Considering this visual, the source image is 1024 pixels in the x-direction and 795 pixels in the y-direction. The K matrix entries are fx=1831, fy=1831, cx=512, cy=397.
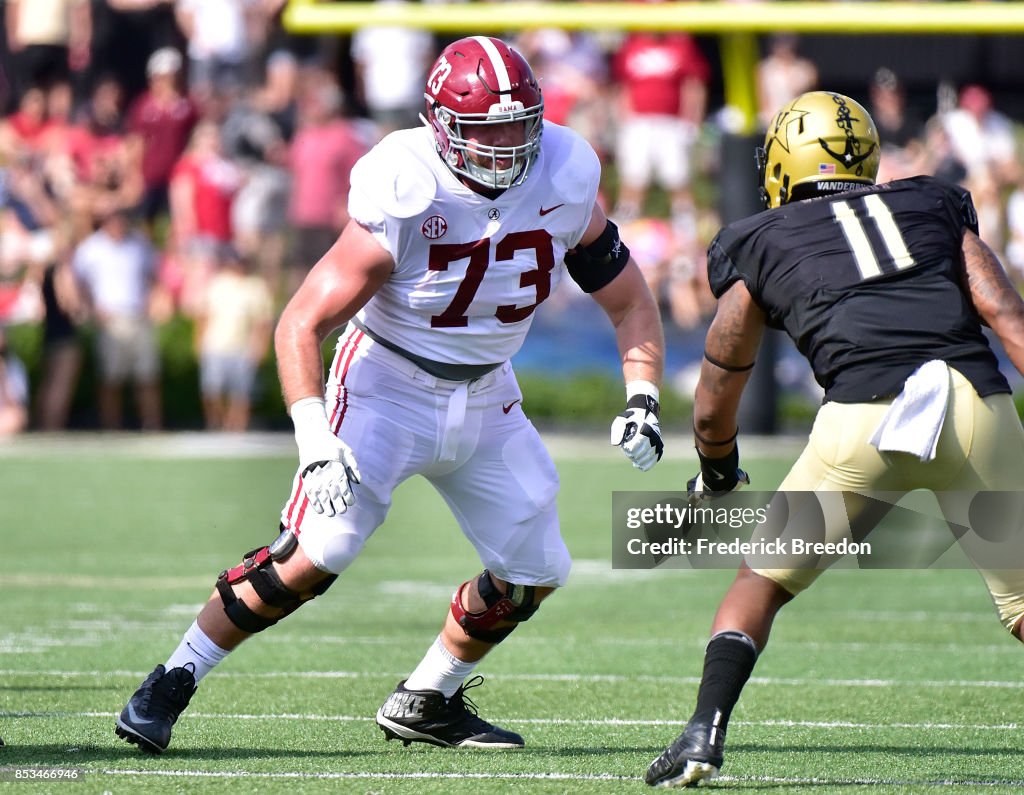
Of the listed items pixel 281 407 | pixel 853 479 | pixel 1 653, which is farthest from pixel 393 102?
pixel 853 479

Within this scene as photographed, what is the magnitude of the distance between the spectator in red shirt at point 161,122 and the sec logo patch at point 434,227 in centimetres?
1186

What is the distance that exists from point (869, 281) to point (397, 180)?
121 centimetres

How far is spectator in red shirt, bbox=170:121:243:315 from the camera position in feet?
52.0

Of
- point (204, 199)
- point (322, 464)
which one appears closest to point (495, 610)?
point (322, 464)

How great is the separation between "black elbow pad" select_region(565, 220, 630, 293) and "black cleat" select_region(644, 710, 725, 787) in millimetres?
1387

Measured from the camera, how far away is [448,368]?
16.0ft

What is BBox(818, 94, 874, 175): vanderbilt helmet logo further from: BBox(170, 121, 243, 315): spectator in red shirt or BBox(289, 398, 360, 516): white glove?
BBox(170, 121, 243, 315): spectator in red shirt

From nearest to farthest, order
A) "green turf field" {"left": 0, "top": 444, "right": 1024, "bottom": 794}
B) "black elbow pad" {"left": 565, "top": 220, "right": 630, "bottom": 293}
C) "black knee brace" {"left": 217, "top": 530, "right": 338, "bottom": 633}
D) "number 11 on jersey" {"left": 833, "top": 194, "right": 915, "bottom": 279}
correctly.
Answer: "number 11 on jersey" {"left": 833, "top": 194, "right": 915, "bottom": 279} → "green turf field" {"left": 0, "top": 444, "right": 1024, "bottom": 794} → "black knee brace" {"left": 217, "top": 530, "right": 338, "bottom": 633} → "black elbow pad" {"left": 565, "top": 220, "right": 630, "bottom": 293}

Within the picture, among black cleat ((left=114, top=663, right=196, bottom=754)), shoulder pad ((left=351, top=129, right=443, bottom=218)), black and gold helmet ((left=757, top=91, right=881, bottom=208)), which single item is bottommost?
black cleat ((left=114, top=663, right=196, bottom=754))

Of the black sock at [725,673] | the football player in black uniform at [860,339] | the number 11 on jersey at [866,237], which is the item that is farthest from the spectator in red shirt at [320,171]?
the black sock at [725,673]

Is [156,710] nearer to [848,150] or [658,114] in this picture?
[848,150]

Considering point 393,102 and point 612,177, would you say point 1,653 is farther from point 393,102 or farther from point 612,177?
point 612,177

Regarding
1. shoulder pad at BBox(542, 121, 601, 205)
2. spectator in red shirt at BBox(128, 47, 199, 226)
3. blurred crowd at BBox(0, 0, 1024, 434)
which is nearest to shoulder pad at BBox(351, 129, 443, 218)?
shoulder pad at BBox(542, 121, 601, 205)

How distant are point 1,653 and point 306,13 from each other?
639 cm
